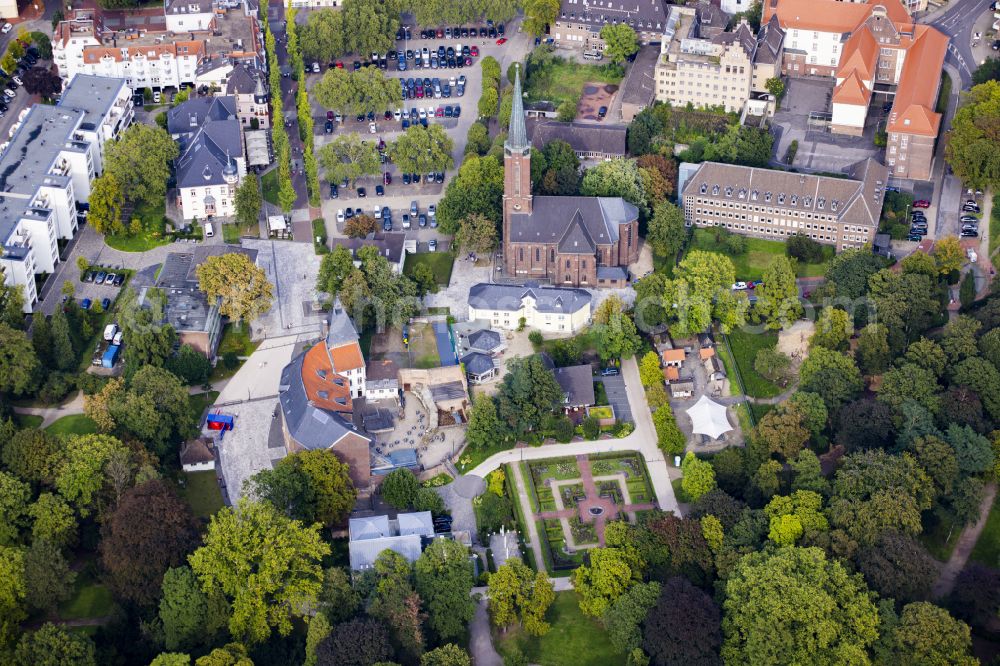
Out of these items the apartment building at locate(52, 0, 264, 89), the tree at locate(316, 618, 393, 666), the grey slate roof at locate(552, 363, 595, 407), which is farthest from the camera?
the apartment building at locate(52, 0, 264, 89)

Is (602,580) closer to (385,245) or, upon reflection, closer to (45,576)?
(45,576)

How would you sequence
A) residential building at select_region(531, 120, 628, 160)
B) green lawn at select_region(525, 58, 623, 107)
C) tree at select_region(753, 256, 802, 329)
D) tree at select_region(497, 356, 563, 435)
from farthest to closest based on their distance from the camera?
green lawn at select_region(525, 58, 623, 107) → residential building at select_region(531, 120, 628, 160) → tree at select_region(753, 256, 802, 329) → tree at select_region(497, 356, 563, 435)

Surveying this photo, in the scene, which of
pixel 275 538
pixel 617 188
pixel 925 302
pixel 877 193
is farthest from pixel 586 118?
pixel 275 538

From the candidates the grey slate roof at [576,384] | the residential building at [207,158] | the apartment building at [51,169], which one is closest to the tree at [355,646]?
the grey slate roof at [576,384]

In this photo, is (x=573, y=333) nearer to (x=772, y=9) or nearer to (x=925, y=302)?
(x=925, y=302)

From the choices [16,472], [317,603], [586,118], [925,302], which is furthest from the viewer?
[586,118]

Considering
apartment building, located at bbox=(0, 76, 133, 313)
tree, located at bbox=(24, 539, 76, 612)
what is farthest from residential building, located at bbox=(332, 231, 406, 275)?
tree, located at bbox=(24, 539, 76, 612)

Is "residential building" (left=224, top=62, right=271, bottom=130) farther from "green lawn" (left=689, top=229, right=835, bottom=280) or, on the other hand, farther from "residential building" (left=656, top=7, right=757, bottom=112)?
"green lawn" (left=689, top=229, right=835, bottom=280)

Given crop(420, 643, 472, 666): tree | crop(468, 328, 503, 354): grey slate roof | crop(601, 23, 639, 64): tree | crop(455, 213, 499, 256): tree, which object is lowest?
crop(420, 643, 472, 666): tree
